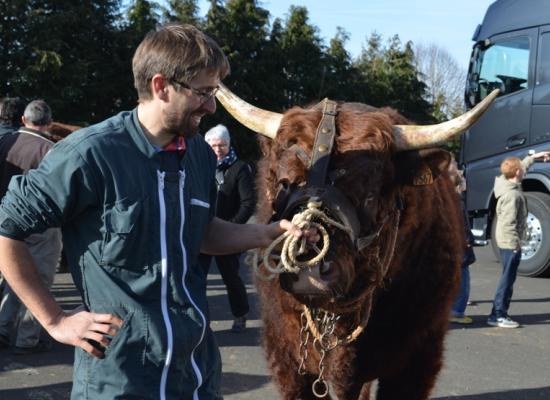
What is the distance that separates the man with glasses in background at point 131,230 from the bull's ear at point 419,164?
134cm

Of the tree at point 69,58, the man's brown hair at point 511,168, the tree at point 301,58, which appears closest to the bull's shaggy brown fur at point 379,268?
the man's brown hair at point 511,168

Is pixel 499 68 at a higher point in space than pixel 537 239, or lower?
higher

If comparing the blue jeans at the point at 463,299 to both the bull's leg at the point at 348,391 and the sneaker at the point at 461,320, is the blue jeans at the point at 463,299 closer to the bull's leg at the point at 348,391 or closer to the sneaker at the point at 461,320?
the sneaker at the point at 461,320

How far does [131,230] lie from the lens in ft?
7.33

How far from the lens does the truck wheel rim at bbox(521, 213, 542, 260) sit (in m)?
11.5

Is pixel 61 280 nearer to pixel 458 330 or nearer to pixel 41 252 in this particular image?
pixel 41 252

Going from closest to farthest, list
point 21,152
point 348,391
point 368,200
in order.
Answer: point 368,200 → point 348,391 → point 21,152

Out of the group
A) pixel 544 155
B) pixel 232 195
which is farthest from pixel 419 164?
pixel 544 155

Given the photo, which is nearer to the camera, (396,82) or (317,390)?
(317,390)

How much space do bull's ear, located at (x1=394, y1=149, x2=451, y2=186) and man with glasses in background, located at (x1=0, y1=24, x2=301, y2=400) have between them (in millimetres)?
1335

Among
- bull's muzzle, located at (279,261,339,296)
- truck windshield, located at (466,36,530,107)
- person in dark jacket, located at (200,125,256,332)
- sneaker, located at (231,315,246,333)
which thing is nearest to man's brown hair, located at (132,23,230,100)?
bull's muzzle, located at (279,261,339,296)

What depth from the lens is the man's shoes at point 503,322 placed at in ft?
25.7

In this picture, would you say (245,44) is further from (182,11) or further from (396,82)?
(396,82)

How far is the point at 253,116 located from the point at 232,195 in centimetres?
308
